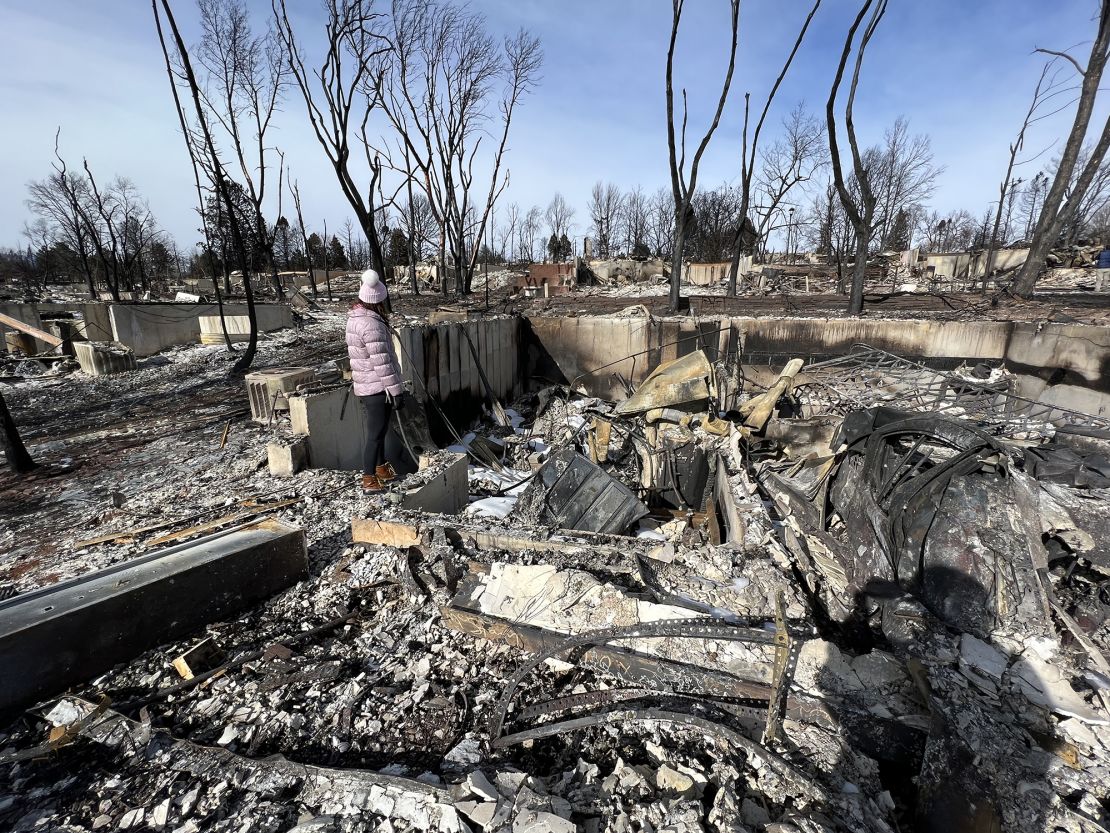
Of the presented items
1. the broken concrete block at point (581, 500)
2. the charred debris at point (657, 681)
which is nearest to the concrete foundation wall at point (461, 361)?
the broken concrete block at point (581, 500)

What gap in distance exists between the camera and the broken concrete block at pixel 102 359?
9.74 meters

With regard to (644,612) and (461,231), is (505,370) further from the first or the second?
(461,231)

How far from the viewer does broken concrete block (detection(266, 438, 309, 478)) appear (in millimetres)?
4609

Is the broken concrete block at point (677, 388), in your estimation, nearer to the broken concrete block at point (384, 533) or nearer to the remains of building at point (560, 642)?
the remains of building at point (560, 642)

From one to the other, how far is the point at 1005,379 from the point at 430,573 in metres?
8.66

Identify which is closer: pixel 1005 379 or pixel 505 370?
pixel 1005 379

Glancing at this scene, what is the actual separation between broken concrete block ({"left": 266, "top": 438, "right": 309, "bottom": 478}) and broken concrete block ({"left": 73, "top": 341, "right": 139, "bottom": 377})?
8.33 m

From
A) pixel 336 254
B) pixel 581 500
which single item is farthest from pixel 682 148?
pixel 336 254

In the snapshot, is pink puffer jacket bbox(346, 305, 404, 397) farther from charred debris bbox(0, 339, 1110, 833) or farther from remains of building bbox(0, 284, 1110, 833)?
charred debris bbox(0, 339, 1110, 833)

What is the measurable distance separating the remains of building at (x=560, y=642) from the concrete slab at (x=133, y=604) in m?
0.01

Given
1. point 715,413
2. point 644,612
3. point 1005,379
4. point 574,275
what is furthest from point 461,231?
point 644,612

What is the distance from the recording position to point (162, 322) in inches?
474

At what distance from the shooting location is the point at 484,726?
2.18 metres

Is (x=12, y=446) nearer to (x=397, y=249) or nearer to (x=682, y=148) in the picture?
(x=682, y=148)
